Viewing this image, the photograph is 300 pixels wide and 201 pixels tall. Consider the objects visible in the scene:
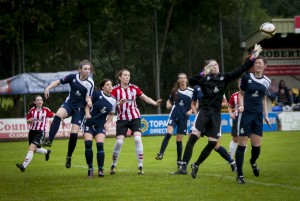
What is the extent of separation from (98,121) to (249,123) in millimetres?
3369

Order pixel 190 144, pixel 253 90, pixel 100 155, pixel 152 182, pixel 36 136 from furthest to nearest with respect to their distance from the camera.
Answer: pixel 36 136 → pixel 100 155 → pixel 190 144 → pixel 152 182 → pixel 253 90

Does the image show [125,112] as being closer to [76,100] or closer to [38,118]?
[76,100]

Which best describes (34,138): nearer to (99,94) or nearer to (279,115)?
(99,94)

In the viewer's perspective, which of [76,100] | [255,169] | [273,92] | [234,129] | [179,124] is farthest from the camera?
[273,92]

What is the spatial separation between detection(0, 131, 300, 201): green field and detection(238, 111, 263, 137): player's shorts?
3.02 ft

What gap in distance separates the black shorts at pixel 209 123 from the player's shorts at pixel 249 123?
0.47 m

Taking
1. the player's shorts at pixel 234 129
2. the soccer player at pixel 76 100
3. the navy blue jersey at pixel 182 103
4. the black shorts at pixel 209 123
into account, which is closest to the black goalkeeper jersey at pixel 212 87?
the black shorts at pixel 209 123

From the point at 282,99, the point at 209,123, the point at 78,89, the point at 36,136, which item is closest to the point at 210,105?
the point at 209,123

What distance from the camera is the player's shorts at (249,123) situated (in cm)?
1267

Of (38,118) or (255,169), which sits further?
(38,118)

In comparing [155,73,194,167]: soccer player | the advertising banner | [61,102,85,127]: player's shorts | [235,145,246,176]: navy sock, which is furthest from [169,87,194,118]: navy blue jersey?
the advertising banner

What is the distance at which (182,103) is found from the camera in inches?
683

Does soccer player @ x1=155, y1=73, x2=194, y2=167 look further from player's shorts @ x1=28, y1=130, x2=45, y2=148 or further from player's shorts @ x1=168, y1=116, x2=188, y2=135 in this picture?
player's shorts @ x1=28, y1=130, x2=45, y2=148

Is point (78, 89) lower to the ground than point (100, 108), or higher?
higher
